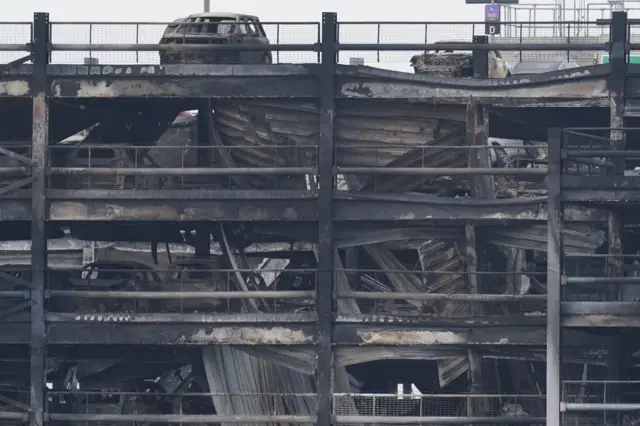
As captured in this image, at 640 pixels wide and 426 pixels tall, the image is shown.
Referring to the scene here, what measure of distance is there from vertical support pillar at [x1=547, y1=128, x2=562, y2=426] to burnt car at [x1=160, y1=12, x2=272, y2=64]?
28.7ft

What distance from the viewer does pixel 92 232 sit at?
149ft

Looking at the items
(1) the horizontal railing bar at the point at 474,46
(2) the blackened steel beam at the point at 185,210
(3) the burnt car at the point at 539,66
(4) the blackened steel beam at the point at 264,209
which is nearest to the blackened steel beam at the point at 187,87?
(1) the horizontal railing bar at the point at 474,46

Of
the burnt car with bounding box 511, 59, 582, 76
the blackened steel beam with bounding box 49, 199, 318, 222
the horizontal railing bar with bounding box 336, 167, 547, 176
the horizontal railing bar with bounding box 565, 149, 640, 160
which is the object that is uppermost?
the burnt car with bounding box 511, 59, 582, 76

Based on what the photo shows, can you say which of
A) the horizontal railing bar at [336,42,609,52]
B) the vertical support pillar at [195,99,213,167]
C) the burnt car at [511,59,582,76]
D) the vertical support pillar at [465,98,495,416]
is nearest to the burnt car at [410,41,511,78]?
the vertical support pillar at [465,98,495,416]

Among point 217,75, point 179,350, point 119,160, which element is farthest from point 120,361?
point 217,75

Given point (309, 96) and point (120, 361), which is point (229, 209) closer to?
point (309, 96)

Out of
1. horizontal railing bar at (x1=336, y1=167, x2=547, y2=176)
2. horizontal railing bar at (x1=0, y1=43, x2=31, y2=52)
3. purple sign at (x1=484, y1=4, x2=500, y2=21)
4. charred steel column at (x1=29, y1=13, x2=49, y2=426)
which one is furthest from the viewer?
purple sign at (x1=484, y1=4, x2=500, y2=21)

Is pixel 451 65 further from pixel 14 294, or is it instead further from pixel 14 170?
pixel 14 294

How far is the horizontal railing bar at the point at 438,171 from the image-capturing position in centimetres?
4075

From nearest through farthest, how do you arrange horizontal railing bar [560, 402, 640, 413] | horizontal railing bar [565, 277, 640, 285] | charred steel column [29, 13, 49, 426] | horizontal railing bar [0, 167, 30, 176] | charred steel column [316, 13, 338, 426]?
horizontal railing bar [560, 402, 640, 413], horizontal railing bar [565, 277, 640, 285], charred steel column [316, 13, 338, 426], charred steel column [29, 13, 49, 426], horizontal railing bar [0, 167, 30, 176]

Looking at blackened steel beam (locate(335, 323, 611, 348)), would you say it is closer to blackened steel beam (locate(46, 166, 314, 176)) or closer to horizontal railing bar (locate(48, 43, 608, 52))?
blackened steel beam (locate(46, 166, 314, 176))

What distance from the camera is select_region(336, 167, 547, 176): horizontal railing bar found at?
40.8m

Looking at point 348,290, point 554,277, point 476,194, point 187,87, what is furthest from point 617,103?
point 187,87

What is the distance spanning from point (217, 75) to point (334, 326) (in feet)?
22.1
